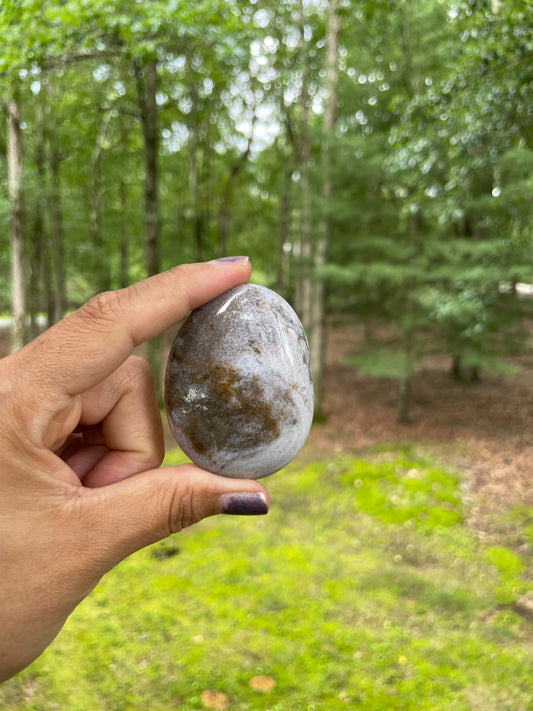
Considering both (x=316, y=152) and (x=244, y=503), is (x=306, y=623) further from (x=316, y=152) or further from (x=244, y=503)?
(x=316, y=152)

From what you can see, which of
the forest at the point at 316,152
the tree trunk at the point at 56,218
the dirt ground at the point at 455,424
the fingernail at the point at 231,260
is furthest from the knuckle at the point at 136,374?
the tree trunk at the point at 56,218

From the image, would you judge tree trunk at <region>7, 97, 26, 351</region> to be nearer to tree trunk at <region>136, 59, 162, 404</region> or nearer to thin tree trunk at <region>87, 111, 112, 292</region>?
tree trunk at <region>136, 59, 162, 404</region>

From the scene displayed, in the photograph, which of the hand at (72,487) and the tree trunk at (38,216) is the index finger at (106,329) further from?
the tree trunk at (38,216)

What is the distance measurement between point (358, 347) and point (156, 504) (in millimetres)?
10348

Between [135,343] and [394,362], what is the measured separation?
9.82 metres

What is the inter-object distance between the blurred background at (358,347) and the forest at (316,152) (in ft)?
0.23

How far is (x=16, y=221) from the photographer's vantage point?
9.80 metres

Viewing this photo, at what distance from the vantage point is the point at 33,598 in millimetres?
1484

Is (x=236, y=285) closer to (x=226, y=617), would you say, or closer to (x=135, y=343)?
(x=135, y=343)

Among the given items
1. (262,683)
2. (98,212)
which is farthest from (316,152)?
(262,683)

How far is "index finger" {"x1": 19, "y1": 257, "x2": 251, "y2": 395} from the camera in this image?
1.46m

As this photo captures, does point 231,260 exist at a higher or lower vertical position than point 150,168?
lower

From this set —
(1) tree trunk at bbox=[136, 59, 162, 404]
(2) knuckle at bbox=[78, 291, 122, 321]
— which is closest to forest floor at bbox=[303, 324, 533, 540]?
(1) tree trunk at bbox=[136, 59, 162, 404]

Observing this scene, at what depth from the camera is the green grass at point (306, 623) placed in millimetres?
4156
